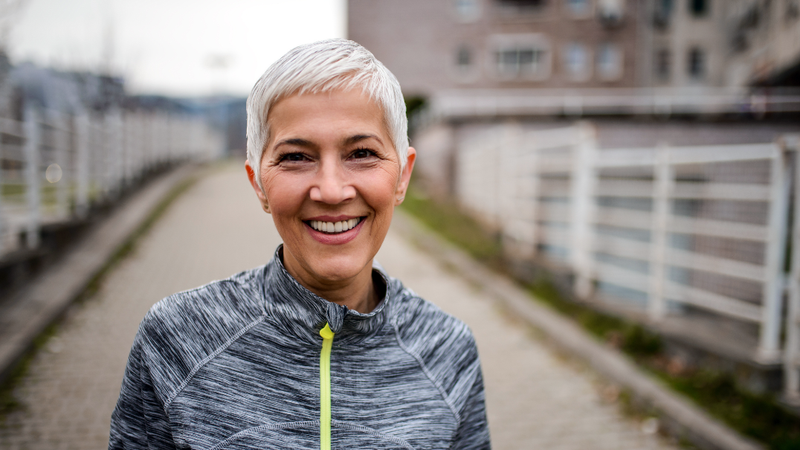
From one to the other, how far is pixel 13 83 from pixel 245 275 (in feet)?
28.8

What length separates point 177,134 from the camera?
20.4 m

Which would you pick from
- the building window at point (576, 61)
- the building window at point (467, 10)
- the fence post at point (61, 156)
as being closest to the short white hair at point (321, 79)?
the fence post at point (61, 156)

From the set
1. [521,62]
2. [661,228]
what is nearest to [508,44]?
[521,62]

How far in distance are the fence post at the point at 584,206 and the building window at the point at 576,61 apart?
23.9 meters

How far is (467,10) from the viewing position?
2820 cm

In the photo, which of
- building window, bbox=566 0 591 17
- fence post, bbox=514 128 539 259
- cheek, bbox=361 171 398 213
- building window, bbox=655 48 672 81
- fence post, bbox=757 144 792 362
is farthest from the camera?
building window, bbox=655 48 672 81

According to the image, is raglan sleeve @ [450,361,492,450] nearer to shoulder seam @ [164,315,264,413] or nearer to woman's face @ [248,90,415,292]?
woman's face @ [248,90,415,292]

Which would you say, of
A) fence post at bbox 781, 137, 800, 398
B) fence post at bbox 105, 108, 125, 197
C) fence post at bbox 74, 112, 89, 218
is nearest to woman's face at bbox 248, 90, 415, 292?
fence post at bbox 781, 137, 800, 398

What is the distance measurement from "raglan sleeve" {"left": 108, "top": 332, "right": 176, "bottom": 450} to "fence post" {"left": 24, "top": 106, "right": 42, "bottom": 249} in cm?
654

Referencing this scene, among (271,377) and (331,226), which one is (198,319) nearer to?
(271,377)

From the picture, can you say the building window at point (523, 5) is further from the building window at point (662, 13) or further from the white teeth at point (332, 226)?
the white teeth at point (332, 226)

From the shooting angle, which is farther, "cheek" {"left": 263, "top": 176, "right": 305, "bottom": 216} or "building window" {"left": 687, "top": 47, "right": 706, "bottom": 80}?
"building window" {"left": 687, "top": 47, "right": 706, "bottom": 80}

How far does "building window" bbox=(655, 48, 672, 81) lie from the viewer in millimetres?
30812

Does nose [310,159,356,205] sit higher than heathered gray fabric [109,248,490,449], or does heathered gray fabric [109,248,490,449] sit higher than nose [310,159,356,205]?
nose [310,159,356,205]
